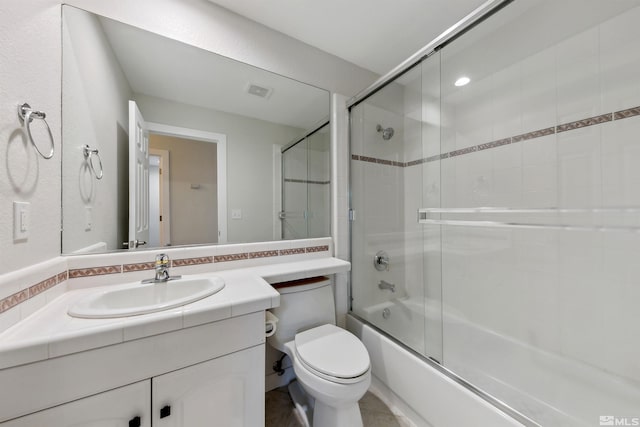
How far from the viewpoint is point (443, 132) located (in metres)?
1.79

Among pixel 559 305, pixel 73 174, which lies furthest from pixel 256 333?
pixel 559 305

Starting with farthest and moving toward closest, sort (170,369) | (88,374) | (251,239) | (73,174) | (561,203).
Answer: (251,239) < (561,203) < (73,174) < (170,369) < (88,374)

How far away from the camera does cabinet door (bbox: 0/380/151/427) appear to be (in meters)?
0.60

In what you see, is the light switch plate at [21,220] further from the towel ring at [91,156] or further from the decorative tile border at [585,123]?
the decorative tile border at [585,123]

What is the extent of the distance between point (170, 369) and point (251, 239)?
0.79 meters

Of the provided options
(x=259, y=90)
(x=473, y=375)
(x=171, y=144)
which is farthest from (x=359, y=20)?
(x=473, y=375)

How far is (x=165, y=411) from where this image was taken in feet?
2.42

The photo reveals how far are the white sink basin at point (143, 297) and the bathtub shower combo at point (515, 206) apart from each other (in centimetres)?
115

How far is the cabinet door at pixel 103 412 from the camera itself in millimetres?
599

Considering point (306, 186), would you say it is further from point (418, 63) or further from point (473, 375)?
point (473, 375)

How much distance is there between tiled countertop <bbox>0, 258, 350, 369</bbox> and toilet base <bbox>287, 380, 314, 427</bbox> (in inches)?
33.2

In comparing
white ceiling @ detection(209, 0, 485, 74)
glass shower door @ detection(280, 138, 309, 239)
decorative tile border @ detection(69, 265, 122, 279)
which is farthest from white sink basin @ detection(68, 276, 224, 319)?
white ceiling @ detection(209, 0, 485, 74)

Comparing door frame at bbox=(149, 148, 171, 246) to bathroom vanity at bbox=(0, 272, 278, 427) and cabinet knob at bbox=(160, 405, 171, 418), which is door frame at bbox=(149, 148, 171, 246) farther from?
cabinet knob at bbox=(160, 405, 171, 418)

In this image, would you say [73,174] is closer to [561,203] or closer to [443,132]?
[443,132]
